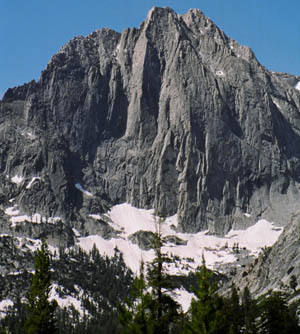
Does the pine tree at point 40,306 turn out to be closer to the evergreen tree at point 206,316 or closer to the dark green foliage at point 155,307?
the dark green foliage at point 155,307

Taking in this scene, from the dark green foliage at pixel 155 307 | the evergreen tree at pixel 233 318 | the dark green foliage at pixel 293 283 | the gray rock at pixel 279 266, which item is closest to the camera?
the dark green foliage at pixel 155 307

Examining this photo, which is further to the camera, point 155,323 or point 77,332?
point 77,332

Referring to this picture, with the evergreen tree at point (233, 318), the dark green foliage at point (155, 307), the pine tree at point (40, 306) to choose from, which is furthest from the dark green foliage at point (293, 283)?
the dark green foliage at point (155, 307)

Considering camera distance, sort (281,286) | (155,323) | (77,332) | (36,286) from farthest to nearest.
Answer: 1. (77,332)
2. (281,286)
3. (36,286)
4. (155,323)

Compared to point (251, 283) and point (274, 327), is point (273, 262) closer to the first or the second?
point (251, 283)

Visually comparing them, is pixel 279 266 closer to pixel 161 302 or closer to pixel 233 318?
pixel 233 318

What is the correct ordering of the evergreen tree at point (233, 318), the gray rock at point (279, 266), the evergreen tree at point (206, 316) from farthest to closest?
1. the gray rock at point (279, 266)
2. the evergreen tree at point (233, 318)
3. the evergreen tree at point (206, 316)

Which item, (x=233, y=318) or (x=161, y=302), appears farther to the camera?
(x=233, y=318)

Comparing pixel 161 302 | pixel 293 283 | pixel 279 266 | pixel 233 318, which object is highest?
pixel 279 266

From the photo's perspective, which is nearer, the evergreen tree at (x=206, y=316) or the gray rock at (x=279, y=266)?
the evergreen tree at (x=206, y=316)

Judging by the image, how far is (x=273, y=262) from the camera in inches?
7023

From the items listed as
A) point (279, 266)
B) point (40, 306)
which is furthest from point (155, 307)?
point (279, 266)

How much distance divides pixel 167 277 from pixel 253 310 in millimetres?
67747

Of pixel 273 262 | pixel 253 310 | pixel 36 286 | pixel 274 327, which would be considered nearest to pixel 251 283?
pixel 273 262
